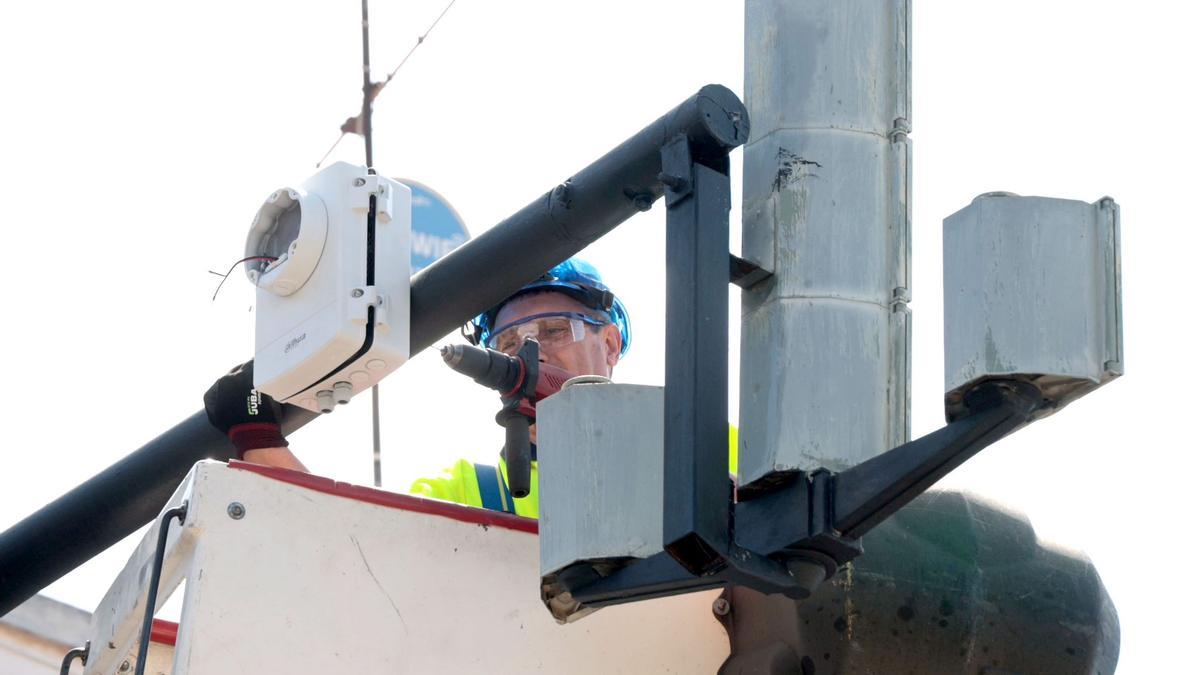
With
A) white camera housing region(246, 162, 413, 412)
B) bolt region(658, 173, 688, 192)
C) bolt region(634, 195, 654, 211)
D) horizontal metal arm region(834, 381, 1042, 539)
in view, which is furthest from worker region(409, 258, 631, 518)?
horizontal metal arm region(834, 381, 1042, 539)

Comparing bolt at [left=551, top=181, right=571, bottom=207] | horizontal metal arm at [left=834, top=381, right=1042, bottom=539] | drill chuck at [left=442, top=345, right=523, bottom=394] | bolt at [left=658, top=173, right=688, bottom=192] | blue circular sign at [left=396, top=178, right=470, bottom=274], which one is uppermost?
blue circular sign at [left=396, top=178, right=470, bottom=274]

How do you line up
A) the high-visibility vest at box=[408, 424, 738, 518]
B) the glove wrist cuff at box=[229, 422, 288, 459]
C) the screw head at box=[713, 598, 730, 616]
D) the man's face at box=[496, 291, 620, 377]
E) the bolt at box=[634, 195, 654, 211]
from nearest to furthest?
the bolt at box=[634, 195, 654, 211], the screw head at box=[713, 598, 730, 616], the glove wrist cuff at box=[229, 422, 288, 459], the high-visibility vest at box=[408, 424, 738, 518], the man's face at box=[496, 291, 620, 377]

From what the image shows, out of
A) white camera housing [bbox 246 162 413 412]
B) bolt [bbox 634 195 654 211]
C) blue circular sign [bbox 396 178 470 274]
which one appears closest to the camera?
bolt [bbox 634 195 654 211]

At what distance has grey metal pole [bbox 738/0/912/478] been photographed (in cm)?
395

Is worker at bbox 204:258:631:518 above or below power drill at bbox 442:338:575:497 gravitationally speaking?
above

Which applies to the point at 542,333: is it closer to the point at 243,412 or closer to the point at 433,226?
the point at 433,226

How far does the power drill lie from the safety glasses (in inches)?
59.4

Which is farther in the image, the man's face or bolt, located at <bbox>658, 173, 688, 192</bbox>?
the man's face

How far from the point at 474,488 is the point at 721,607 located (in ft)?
4.81

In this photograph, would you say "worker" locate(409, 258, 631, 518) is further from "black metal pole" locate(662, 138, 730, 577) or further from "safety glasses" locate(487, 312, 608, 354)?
"black metal pole" locate(662, 138, 730, 577)

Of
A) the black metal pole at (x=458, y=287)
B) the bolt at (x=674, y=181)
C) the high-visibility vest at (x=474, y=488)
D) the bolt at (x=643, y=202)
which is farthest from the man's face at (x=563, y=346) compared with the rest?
the bolt at (x=674, y=181)

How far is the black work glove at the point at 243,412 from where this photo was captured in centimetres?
509

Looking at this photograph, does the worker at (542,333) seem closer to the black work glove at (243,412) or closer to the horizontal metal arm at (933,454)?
the black work glove at (243,412)

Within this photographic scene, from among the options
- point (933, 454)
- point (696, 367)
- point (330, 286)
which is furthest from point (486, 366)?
point (933, 454)
